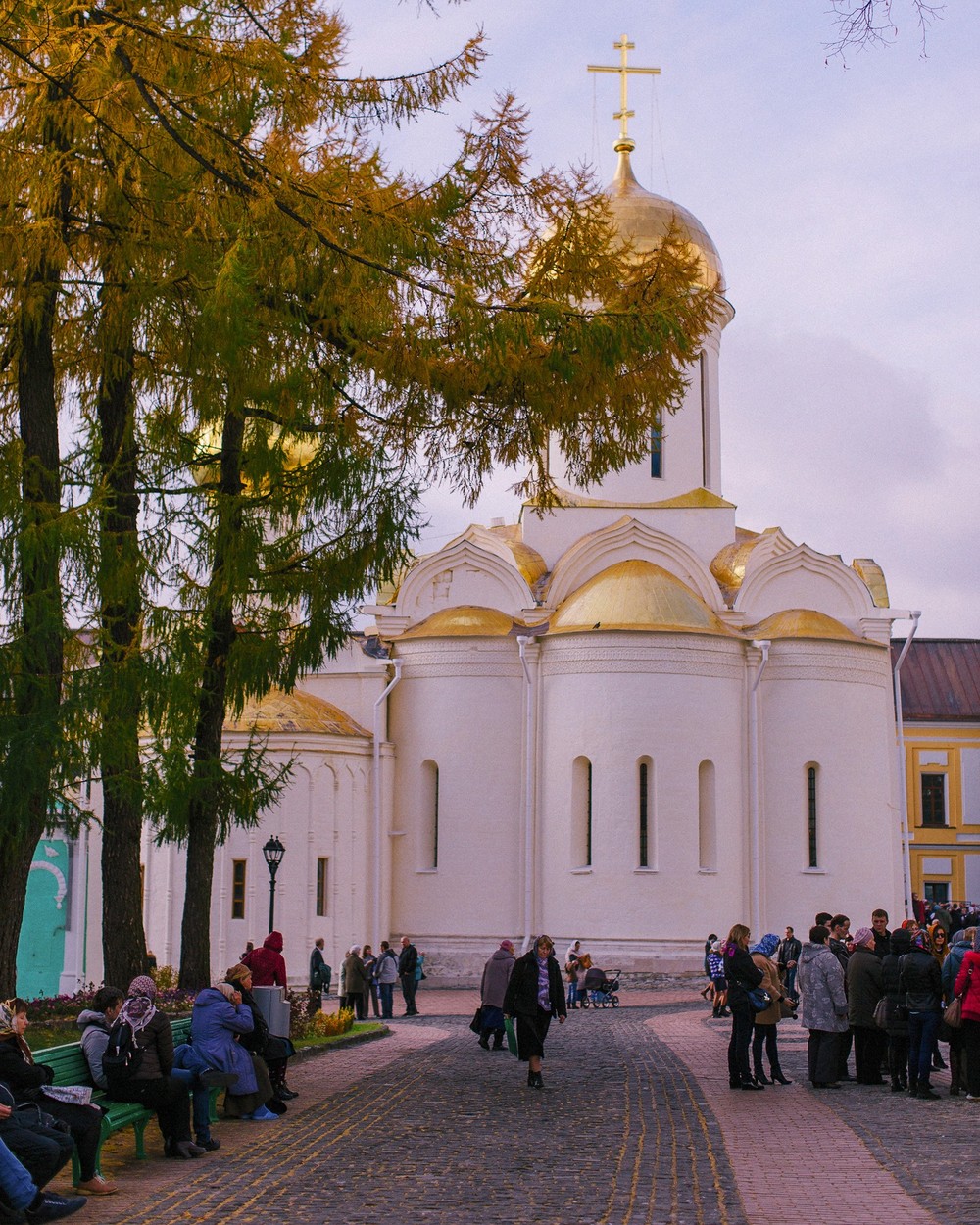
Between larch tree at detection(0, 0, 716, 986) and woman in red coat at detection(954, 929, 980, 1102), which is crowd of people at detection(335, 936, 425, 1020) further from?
woman in red coat at detection(954, 929, 980, 1102)

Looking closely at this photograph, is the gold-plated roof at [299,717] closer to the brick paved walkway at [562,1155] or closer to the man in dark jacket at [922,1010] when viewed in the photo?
the brick paved walkway at [562,1155]

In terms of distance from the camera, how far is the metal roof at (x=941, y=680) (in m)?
50.7

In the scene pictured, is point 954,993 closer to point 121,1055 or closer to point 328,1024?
point 121,1055

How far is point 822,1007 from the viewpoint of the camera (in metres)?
14.3

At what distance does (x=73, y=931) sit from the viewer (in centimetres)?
3109

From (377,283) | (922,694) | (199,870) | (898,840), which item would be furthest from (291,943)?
(922,694)

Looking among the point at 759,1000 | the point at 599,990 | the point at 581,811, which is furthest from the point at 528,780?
the point at 759,1000

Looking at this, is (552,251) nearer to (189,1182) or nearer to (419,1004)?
(189,1182)

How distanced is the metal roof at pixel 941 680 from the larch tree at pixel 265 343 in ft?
122

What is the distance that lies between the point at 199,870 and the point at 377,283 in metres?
6.35

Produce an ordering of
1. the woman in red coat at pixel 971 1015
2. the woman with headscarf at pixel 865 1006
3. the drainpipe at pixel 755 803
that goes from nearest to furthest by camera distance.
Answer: the woman in red coat at pixel 971 1015 < the woman with headscarf at pixel 865 1006 < the drainpipe at pixel 755 803

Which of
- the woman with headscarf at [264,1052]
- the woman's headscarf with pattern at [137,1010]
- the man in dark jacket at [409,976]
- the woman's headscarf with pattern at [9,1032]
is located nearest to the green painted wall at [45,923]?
the man in dark jacket at [409,976]

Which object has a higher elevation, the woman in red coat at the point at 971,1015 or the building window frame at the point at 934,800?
the building window frame at the point at 934,800

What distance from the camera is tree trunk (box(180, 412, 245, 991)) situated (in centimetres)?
1429
